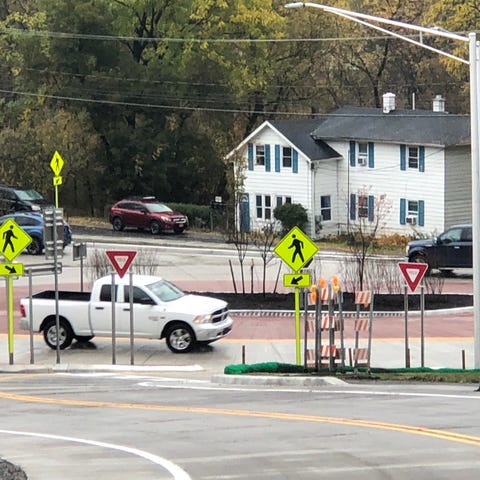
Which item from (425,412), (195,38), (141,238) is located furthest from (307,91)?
(425,412)

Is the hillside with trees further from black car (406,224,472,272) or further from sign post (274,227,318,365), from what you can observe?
sign post (274,227,318,365)

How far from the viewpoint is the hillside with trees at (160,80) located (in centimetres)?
6278

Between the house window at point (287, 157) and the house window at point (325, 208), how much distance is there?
261cm

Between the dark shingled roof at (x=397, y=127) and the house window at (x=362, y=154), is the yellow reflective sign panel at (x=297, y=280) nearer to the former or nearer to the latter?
the dark shingled roof at (x=397, y=127)

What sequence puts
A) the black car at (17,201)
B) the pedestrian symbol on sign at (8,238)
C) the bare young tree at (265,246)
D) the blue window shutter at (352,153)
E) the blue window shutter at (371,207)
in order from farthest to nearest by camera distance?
the blue window shutter at (352,153) < the blue window shutter at (371,207) < the black car at (17,201) < the bare young tree at (265,246) < the pedestrian symbol on sign at (8,238)

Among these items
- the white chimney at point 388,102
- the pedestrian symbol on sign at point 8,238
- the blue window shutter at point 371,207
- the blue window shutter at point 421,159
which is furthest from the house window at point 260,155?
the pedestrian symbol on sign at point 8,238

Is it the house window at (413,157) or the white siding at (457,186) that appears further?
the house window at (413,157)

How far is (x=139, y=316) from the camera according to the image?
25719mm

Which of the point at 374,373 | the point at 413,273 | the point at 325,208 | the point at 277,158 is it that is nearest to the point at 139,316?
the point at 374,373

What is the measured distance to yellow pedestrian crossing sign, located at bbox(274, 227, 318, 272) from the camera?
23453 mm

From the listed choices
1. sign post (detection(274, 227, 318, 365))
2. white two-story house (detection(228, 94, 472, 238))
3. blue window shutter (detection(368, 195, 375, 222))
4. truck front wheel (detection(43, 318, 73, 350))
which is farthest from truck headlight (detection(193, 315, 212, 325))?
blue window shutter (detection(368, 195, 375, 222))

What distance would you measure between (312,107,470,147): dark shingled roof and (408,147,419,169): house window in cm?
56

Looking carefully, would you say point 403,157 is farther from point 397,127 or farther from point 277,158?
point 277,158

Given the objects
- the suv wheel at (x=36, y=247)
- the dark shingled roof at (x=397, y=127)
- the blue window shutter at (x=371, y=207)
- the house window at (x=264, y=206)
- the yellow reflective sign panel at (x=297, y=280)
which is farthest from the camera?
the house window at (x=264, y=206)
